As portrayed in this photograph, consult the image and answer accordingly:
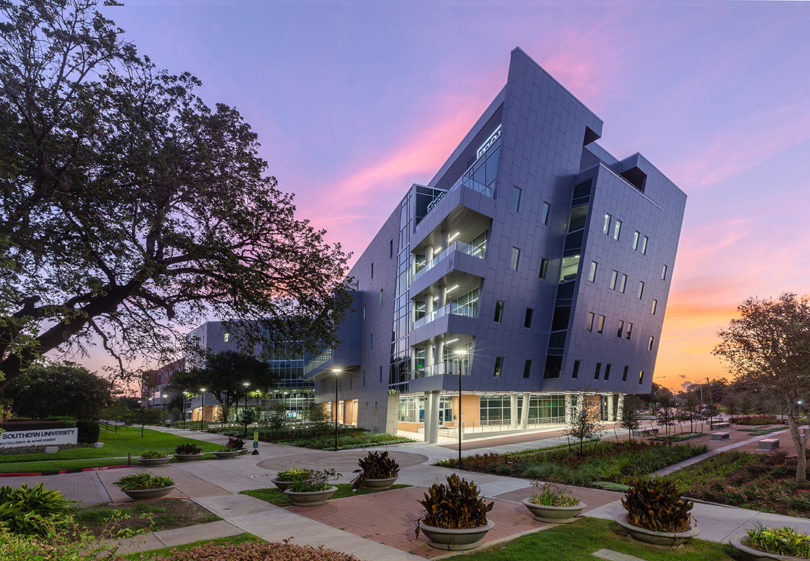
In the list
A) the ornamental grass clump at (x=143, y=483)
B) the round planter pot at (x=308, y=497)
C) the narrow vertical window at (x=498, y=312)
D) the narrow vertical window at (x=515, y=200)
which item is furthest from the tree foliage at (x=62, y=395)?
the narrow vertical window at (x=515, y=200)

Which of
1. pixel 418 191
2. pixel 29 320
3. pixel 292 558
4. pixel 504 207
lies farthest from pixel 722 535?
pixel 418 191

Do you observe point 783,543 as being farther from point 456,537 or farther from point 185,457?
point 185,457

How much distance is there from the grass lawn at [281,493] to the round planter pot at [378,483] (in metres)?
0.18

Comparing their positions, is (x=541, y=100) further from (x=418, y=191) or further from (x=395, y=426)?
(x=395, y=426)

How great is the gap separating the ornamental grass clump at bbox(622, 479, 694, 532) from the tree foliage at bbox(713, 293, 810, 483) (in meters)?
11.6

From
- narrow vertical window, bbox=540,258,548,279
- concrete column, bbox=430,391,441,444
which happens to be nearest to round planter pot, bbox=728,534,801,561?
concrete column, bbox=430,391,441,444

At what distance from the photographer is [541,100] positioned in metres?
40.8

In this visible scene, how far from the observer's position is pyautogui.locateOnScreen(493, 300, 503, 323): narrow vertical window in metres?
40.1

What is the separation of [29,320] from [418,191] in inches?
1618

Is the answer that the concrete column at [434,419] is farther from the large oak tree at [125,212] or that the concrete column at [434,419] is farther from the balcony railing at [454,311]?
the large oak tree at [125,212]

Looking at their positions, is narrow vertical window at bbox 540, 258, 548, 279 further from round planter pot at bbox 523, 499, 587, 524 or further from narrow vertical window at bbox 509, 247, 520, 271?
round planter pot at bbox 523, 499, 587, 524

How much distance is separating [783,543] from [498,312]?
31.7m

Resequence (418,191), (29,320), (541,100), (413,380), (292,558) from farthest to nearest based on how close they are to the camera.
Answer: (418,191)
(413,380)
(541,100)
(29,320)
(292,558)

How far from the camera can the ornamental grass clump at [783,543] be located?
28.1ft
